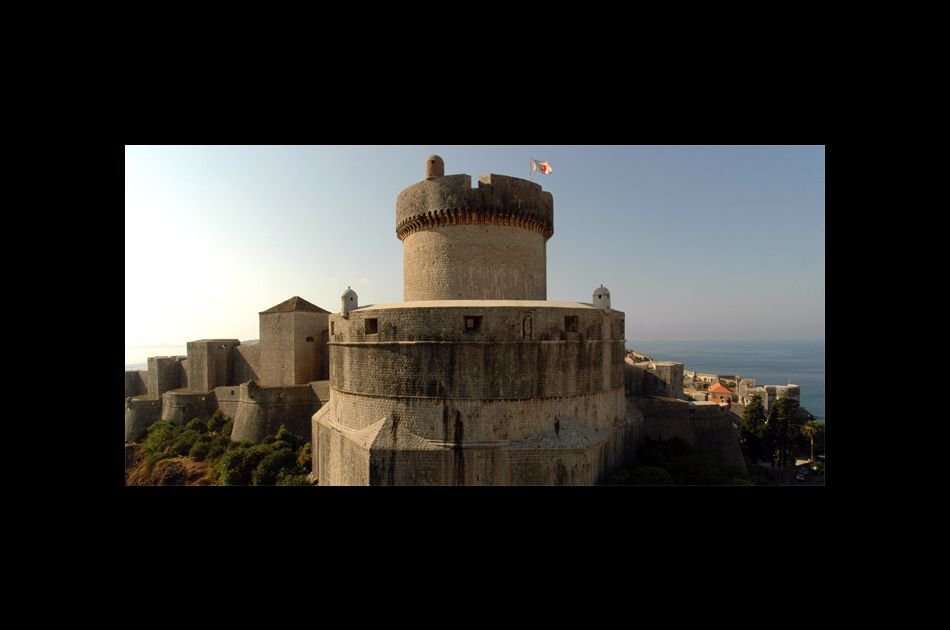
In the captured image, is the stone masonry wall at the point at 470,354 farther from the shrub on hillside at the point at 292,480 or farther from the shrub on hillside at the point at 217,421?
the shrub on hillside at the point at 217,421

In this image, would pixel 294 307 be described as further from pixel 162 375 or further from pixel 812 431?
pixel 812 431

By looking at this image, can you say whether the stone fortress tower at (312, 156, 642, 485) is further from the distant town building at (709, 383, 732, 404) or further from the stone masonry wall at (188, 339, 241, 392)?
the distant town building at (709, 383, 732, 404)

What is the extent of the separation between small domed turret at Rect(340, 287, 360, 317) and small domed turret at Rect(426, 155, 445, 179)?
5.09m

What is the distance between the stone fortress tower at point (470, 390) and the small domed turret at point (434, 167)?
28.3 inches

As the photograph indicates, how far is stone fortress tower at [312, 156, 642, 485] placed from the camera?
418 inches

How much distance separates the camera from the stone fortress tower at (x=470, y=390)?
1061 cm

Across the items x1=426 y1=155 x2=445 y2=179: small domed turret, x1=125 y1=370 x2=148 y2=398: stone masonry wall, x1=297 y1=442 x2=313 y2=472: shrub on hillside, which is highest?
x1=426 y1=155 x2=445 y2=179: small domed turret

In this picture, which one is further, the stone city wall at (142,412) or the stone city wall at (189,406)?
the stone city wall at (142,412)

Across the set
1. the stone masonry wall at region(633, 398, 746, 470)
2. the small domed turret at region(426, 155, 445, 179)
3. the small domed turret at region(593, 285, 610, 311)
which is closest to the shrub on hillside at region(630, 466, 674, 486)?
the stone masonry wall at region(633, 398, 746, 470)

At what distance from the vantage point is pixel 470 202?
13.2 m

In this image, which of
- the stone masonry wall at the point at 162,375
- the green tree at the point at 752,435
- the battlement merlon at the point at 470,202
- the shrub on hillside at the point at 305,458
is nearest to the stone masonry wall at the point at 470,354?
the battlement merlon at the point at 470,202

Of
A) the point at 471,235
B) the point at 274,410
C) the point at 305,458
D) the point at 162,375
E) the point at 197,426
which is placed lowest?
the point at 305,458

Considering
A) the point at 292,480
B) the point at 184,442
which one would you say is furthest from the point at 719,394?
the point at 184,442

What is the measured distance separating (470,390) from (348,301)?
5.20m
